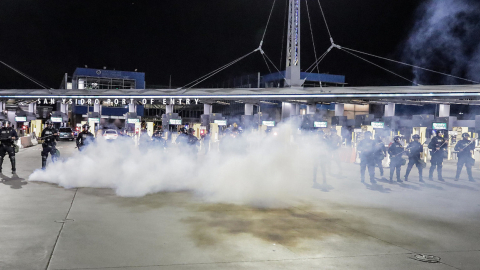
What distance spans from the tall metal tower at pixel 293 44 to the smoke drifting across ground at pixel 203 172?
50.3 ft

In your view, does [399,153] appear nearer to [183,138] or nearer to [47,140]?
[183,138]

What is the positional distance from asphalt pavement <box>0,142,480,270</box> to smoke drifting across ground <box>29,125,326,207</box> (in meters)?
0.65

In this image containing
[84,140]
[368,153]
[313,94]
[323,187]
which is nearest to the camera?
[323,187]

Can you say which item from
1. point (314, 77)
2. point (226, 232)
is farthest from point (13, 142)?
point (314, 77)

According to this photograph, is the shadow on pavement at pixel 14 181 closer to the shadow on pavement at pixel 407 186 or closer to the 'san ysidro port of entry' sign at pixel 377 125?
the shadow on pavement at pixel 407 186

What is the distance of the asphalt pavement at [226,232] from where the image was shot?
5344 mm

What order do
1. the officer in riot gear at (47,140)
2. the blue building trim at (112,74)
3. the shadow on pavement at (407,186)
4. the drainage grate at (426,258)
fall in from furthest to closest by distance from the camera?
the blue building trim at (112,74) < the officer in riot gear at (47,140) < the shadow on pavement at (407,186) < the drainage grate at (426,258)

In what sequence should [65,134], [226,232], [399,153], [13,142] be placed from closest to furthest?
[226,232] < [13,142] < [399,153] < [65,134]

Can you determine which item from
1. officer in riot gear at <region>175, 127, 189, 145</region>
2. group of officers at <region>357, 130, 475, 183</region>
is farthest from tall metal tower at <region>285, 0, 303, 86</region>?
Result: group of officers at <region>357, 130, 475, 183</region>

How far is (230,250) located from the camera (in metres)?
5.81

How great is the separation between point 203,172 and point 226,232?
5.63 metres

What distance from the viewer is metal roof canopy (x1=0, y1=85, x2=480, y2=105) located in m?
24.8

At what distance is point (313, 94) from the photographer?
27188 millimetres

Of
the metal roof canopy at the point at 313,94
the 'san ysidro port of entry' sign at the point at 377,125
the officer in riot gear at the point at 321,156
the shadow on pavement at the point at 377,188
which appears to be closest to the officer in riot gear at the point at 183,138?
the officer in riot gear at the point at 321,156
